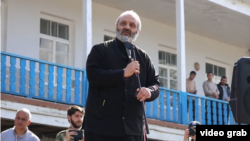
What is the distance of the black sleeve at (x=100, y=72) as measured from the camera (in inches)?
188

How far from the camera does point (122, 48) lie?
5.05m

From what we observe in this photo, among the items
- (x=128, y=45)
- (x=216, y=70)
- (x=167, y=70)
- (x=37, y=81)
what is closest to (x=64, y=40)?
(x=37, y=81)

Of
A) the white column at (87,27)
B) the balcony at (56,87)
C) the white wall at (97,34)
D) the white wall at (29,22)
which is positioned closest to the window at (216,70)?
the white wall at (97,34)

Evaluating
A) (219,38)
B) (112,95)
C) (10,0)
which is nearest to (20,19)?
(10,0)

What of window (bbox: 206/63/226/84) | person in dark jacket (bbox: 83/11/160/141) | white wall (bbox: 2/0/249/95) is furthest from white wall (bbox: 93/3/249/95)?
person in dark jacket (bbox: 83/11/160/141)

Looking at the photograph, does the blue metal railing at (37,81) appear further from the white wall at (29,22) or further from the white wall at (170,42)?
the white wall at (170,42)

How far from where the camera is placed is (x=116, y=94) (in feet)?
15.9

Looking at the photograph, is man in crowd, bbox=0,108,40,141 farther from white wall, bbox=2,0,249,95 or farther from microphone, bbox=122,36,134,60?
white wall, bbox=2,0,249,95

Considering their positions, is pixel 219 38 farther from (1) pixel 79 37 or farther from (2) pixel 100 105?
(2) pixel 100 105

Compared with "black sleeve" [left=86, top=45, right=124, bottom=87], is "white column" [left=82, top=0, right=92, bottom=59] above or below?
above

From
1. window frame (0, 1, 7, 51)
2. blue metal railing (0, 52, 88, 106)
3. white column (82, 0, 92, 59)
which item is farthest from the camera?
window frame (0, 1, 7, 51)

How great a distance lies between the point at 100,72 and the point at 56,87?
8128 mm

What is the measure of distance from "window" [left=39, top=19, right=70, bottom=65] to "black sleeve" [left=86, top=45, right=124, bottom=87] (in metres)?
9.10

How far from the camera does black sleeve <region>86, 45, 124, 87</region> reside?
4766mm
